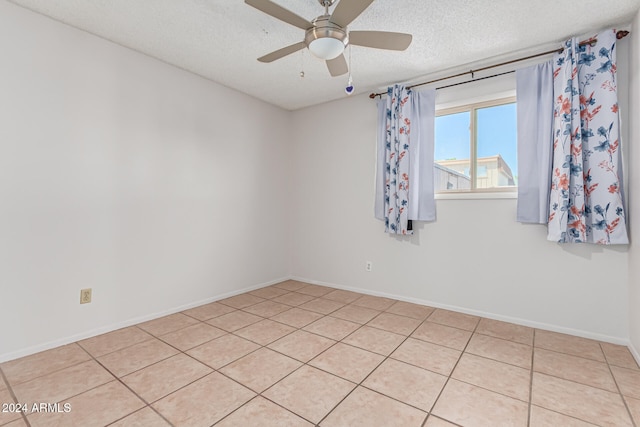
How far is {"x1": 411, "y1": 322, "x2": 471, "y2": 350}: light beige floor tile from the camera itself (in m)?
2.35

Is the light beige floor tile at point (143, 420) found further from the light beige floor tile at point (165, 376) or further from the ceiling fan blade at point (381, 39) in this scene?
the ceiling fan blade at point (381, 39)

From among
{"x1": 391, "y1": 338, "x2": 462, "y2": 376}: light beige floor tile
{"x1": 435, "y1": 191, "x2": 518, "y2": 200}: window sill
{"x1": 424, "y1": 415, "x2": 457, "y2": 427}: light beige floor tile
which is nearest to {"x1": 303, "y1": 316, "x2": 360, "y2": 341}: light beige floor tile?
{"x1": 391, "y1": 338, "x2": 462, "y2": 376}: light beige floor tile

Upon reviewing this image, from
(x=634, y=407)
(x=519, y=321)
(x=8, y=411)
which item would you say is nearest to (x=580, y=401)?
(x=634, y=407)

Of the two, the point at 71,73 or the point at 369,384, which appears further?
the point at 71,73

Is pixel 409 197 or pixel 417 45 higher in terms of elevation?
pixel 417 45

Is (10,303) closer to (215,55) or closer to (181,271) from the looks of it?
(181,271)

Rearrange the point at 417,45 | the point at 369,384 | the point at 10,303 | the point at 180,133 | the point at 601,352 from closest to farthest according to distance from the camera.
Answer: the point at 369,384
the point at 10,303
the point at 601,352
the point at 417,45
the point at 180,133

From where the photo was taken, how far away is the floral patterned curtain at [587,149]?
2254 millimetres

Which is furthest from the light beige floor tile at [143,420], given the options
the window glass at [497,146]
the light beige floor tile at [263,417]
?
the window glass at [497,146]

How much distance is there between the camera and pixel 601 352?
7.24 ft

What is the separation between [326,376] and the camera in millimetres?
1885

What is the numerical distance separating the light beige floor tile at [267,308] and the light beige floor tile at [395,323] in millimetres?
939

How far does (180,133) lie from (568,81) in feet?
11.3

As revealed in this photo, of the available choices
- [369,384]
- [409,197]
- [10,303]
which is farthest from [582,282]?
[10,303]
